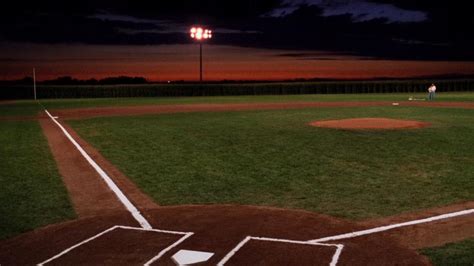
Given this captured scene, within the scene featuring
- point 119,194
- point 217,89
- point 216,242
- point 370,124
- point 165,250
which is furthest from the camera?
point 217,89

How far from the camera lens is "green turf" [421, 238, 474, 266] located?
5.81 metres

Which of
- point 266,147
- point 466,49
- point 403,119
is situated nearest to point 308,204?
point 266,147

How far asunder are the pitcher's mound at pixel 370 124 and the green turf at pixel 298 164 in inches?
44.1

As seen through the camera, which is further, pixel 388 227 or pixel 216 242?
pixel 388 227

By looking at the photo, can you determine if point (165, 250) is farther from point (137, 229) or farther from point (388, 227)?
point (388, 227)

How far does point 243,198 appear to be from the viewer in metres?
9.20

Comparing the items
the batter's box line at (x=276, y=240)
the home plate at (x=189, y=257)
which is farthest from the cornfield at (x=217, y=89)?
the home plate at (x=189, y=257)

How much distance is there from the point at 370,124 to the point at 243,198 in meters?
13.3

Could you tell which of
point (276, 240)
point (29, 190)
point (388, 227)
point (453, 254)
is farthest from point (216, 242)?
point (29, 190)

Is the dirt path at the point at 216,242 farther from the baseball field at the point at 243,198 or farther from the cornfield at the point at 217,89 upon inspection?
the cornfield at the point at 217,89

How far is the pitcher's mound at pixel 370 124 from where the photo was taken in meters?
20.3

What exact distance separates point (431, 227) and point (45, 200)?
6.62 metres

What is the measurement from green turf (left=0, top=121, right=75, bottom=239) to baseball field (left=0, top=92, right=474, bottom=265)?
0.03 m

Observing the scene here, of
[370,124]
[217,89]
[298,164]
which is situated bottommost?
[298,164]
